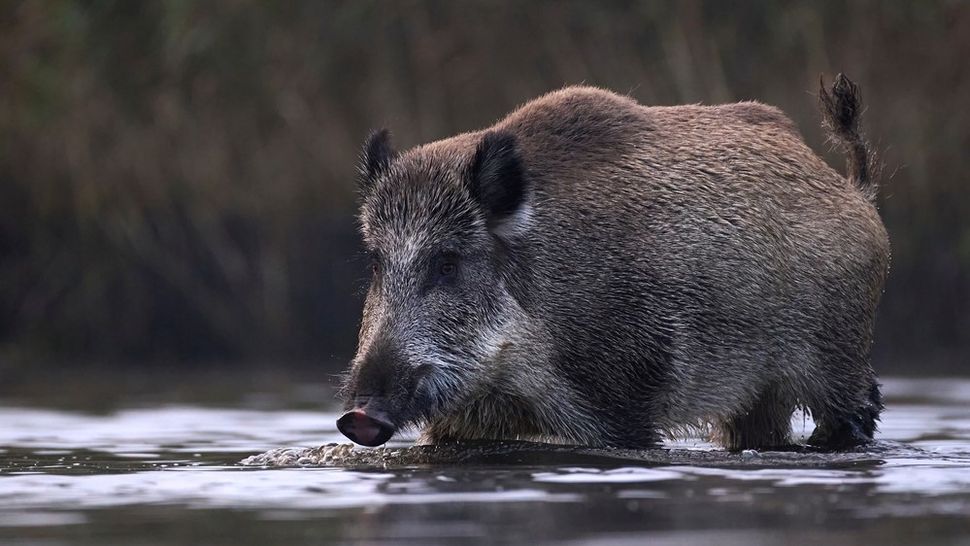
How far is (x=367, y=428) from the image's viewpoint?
279 inches

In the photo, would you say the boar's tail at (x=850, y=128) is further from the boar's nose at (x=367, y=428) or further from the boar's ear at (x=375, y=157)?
the boar's nose at (x=367, y=428)

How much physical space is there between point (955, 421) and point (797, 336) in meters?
2.51

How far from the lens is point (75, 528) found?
5.72 m

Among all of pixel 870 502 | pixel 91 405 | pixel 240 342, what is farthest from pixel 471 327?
pixel 240 342

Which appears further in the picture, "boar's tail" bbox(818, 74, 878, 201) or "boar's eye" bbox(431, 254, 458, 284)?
"boar's tail" bbox(818, 74, 878, 201)

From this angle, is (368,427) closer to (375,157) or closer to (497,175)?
(497,175)

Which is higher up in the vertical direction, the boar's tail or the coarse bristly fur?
the boar's tail

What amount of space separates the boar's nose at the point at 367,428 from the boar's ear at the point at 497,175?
3.86 feet

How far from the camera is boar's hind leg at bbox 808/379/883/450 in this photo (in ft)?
28.1

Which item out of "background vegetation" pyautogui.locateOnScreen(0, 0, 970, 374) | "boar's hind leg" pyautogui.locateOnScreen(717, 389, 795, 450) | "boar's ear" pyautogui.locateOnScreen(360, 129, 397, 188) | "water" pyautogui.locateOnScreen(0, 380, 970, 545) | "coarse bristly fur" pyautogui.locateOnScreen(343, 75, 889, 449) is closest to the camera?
"water" pyautogui.locateOnScreen(0, 380, 970, 545)

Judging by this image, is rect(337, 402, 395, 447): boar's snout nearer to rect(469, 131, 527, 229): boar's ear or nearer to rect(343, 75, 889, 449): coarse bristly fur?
rect(343, 75, 889, 449): coarse bristly fur

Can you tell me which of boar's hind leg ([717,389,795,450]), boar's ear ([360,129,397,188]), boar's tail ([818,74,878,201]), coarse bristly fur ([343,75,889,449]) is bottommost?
boar's hind leg ([717,389,795,450])

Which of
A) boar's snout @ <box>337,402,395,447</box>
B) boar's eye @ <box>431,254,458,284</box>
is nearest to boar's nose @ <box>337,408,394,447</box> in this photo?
boar's snout @ <box>337,402,395,447</box>

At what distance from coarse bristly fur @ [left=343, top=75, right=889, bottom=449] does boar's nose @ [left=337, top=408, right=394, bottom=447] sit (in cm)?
8
